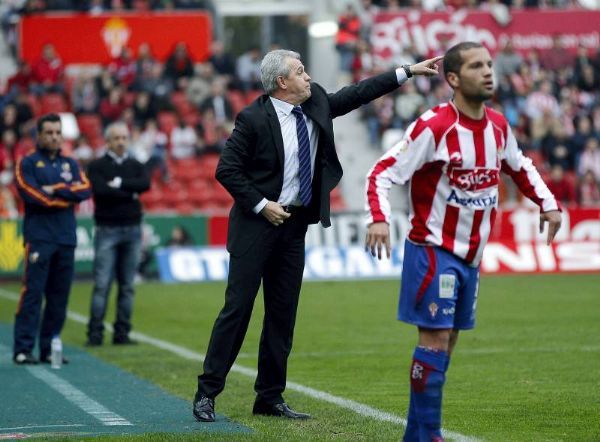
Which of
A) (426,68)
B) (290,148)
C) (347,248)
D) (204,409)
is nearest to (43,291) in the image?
(204,409)

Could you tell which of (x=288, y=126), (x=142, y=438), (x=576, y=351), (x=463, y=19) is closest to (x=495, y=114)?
(x=288, y=126)

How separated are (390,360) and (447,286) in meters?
5.19

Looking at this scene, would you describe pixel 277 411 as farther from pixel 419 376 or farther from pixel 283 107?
pixel 419 376

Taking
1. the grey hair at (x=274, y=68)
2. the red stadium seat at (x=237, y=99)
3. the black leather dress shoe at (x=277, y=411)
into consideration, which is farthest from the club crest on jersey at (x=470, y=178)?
the red stadium seat at (x=237, y=99)

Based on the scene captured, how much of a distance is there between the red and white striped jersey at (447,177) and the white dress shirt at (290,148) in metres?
1.53

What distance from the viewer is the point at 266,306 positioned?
8648 mm

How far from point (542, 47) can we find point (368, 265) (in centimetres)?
1252

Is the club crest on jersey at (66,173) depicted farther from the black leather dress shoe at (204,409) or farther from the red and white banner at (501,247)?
the red and white banner at (501,247)

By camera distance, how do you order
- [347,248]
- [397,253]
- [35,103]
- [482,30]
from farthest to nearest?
1. [482,30]
2. [35,103]
3. [347,248]
4. [397,253]

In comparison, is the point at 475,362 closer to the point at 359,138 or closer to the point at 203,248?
the point at 203,248

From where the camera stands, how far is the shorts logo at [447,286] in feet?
22.0

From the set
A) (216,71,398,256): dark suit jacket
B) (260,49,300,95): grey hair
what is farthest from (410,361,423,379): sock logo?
(260,49,300,95): grey hair

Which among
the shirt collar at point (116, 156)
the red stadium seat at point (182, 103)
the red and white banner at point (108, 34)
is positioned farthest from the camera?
the red and white banner at point (108, 34)

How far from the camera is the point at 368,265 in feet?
79.9
